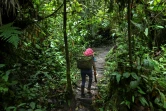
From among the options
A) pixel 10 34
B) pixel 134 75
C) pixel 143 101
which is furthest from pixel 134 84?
pixel 10 34

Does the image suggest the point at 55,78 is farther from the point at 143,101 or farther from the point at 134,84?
the point at 143,101

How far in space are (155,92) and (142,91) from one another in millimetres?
333

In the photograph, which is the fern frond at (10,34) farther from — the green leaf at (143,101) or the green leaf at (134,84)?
the green leaf at (143,101)

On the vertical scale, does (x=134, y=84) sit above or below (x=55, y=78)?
above

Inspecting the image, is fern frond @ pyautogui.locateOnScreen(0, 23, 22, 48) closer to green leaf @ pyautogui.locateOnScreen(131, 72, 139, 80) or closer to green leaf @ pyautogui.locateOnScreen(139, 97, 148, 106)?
green leaf @ pyautogui.locateOnScreen(131, 72, 139, 80)

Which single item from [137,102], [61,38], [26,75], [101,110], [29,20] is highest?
[29,20]

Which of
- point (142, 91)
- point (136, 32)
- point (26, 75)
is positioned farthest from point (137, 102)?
point (26, 75)

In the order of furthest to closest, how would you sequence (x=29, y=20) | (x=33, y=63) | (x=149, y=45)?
(x=149, y=45) < (x=33, y=63) < (x=29, y=20)

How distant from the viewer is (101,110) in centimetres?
476

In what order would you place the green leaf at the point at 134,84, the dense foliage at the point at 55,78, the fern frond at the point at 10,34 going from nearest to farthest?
the fern frond at the point at 10,34
the dense foliage at the point at 55,78
the green leaf at the point at 134,84

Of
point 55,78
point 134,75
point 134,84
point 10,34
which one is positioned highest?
point 10,34

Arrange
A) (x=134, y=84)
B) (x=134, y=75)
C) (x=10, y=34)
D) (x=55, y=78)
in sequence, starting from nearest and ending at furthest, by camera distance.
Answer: (x=10, y=34) < (x=134, y=84) < (x=134, y=75) < (x=55, y=78)

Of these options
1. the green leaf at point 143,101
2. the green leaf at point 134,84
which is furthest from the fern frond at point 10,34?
the green leaf at point 143,101

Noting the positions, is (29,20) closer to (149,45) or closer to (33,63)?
(33,63)
